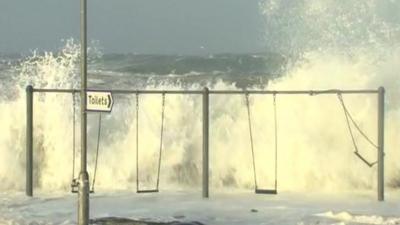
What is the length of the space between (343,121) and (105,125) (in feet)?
15.5

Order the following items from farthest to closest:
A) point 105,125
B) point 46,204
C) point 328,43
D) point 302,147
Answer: point 328,43 → point 105,125 → point 302,147 → point 46,204

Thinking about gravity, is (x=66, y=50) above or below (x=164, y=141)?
above

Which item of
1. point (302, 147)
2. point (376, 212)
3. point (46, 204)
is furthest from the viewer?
point (302, 147)

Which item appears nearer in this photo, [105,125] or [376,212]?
[376,212]

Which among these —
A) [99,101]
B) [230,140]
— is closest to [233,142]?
[230,140]

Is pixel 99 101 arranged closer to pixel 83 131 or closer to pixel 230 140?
pixel 83 131

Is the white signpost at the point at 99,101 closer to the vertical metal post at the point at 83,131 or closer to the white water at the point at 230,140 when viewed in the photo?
the vertical metal post at the point at 83,131

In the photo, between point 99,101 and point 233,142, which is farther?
point 233,142

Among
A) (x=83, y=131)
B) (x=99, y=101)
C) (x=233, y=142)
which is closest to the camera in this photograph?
(x=83, y=131)

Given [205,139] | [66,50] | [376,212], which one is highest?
[66,50]

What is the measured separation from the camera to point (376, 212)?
34.3 feet

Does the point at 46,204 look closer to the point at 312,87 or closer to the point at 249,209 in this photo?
the point at 249,209

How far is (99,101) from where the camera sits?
28.1 feet

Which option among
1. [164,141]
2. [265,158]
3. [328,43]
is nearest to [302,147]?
[265,158]
